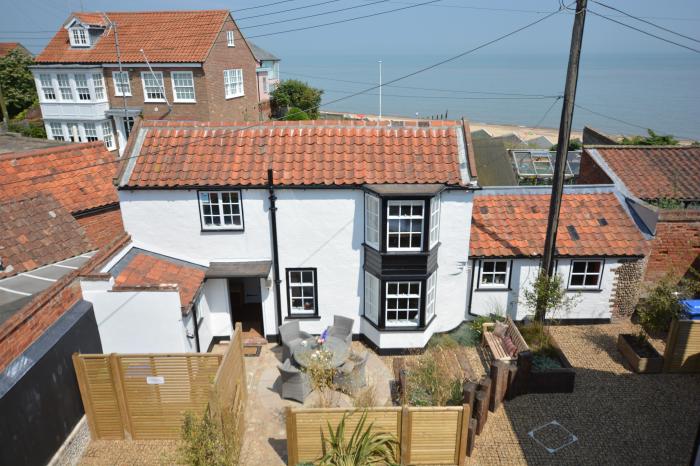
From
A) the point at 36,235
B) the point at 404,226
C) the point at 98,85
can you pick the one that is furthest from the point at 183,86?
the point at 404,226

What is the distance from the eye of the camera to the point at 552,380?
1266 centimetres

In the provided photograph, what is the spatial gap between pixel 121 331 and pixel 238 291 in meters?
5.61

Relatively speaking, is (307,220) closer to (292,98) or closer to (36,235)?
(36,235)

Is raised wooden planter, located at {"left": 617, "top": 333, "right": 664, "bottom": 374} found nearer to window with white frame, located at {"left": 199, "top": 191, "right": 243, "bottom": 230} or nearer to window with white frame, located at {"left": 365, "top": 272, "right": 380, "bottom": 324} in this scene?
window with white frame, located at {"left": 365, "top": 272, "right": 380, "bottom": 324}

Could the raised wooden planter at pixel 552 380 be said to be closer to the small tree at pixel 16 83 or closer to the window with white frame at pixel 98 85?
the window with white frame at pixel 98 85

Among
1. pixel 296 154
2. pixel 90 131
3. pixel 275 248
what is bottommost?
pixel 275 248

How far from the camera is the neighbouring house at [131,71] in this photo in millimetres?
33969

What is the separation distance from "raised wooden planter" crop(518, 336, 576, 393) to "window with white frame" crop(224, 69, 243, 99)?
32.0 meters

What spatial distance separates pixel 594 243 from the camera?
614 inches

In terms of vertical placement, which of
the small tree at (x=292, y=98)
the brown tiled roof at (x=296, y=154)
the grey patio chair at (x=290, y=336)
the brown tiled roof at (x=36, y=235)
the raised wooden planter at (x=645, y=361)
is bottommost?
the raised wooden planter at (x=645, y=361)

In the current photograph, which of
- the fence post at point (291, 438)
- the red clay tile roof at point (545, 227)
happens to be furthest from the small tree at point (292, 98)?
the fence post at point (291, 438)

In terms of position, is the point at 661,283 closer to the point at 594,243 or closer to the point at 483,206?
the point at 594,243

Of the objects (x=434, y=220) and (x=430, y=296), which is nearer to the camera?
(x=434, y=220)

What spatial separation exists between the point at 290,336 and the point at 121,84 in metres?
28.9
